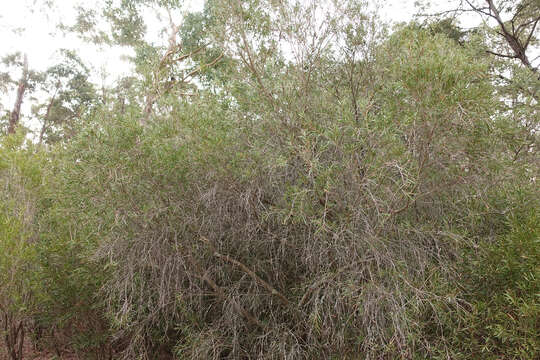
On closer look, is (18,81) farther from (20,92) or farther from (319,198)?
(319,198)

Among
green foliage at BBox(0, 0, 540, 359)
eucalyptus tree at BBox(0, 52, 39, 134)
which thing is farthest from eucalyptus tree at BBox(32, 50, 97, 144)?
green foliage at BBox(0, 0, 540, 359)

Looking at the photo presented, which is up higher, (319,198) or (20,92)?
(20,92)

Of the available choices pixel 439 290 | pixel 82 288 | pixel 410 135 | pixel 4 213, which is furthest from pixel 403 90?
pixel 4 213

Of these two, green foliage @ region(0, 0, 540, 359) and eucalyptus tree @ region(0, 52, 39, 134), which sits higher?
eucalyptus tree @ region(0, 52, 39, 134)

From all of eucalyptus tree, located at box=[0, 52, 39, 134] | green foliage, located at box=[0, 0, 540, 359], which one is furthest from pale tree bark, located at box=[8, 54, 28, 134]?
green foliage, located at box=[0, 0, 540, 359]

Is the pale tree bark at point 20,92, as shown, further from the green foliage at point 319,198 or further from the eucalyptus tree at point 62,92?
the green foliage at point 319,198

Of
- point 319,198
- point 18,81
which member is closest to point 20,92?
point 18,81

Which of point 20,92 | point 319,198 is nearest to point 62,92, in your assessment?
point 20,92

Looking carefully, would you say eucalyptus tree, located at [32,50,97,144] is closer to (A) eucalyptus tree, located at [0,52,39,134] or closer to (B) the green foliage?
(A) eucalyptus tree, located at [0,52,39,134]

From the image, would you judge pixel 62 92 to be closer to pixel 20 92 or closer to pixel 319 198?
pixel 20 92

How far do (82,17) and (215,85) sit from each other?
34.8 ft

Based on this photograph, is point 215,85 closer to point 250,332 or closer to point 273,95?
point 273,95

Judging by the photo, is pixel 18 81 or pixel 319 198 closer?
pixel 319 198

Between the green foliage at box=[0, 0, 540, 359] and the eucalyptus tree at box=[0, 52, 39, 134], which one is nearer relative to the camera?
the green foliage at box=[0, 0, 540, 359]
